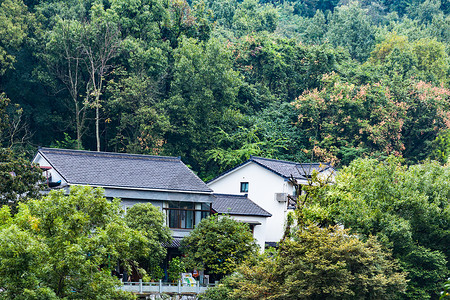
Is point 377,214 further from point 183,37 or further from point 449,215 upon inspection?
point 183,37

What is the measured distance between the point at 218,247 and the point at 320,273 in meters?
5.84

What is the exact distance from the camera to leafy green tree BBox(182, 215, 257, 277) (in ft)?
98.9

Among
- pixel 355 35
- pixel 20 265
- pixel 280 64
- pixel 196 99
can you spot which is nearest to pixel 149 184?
pixel 196 99

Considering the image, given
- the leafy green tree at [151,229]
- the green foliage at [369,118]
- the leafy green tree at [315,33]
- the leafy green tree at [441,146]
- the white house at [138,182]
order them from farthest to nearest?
the leafy green tree at [315,33]
the leafy green tree at [441,146]
the green foliage at [369,118]
the white house at [138,182]
the leafy green tree at [151,229]

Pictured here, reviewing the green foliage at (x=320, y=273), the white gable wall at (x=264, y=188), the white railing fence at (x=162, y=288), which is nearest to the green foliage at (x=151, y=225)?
the white railing fence at (x=162, y=288)

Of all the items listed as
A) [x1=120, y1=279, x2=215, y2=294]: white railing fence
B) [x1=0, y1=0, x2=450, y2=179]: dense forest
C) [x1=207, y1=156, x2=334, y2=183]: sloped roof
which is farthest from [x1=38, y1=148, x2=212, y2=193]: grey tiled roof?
[x1=120, y1=279, x2=215, y2=294]: white railing fence

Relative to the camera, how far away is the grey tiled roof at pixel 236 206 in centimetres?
3625

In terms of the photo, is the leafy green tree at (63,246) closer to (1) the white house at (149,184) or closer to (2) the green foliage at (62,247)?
(2) the green foliage at (62,247)

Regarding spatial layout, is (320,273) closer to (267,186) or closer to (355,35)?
(267,186)

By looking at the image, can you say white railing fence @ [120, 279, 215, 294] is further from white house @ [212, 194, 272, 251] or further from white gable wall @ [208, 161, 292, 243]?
white gable wall @ [208, 161, 292, 243]

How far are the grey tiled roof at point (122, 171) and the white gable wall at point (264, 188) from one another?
16.7 ft

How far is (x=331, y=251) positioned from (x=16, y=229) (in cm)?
1268

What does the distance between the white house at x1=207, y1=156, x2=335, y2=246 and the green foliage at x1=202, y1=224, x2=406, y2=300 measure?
1154 cm

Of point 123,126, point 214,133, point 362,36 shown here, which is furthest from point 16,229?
point 362,36
